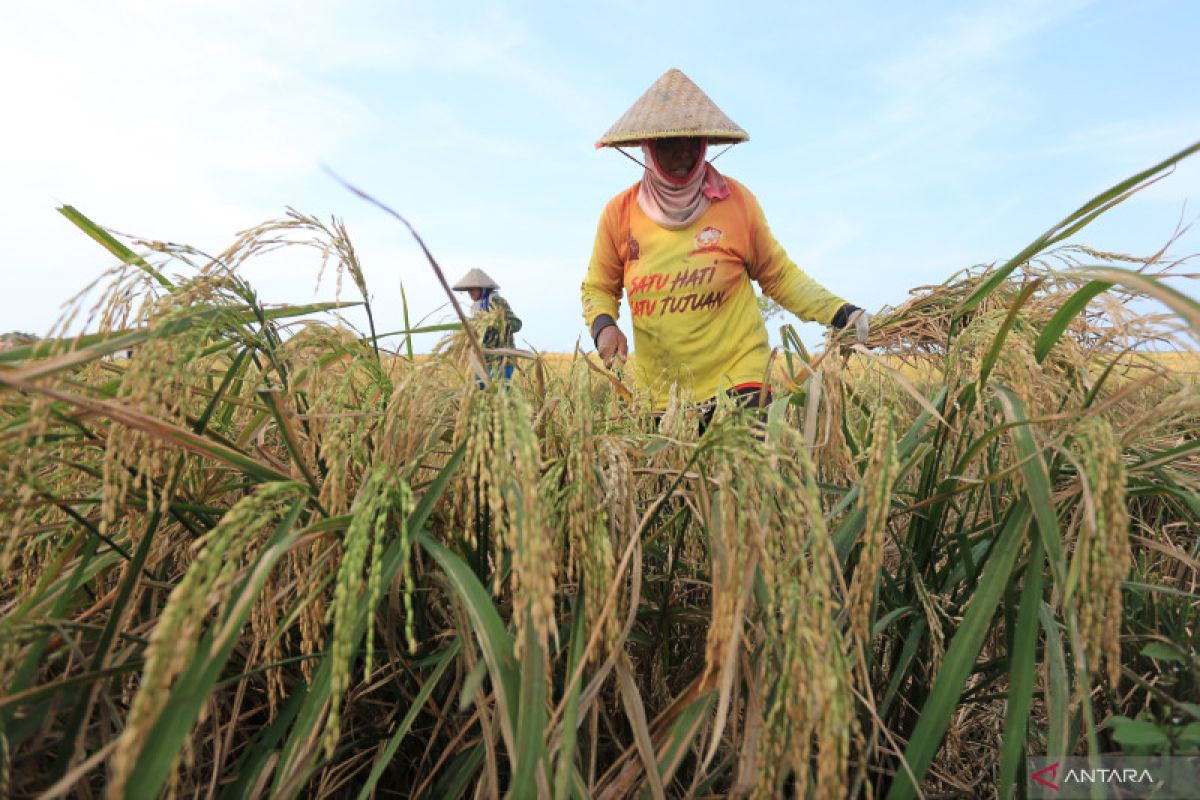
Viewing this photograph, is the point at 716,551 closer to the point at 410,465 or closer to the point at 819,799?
the point at 819,799

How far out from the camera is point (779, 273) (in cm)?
367

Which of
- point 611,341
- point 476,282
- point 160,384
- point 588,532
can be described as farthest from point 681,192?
point 476,282

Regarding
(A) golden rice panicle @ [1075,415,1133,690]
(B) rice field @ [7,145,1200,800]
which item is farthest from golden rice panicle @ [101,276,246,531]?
(A) golden rice panicle @ [1075,415,1133,690]

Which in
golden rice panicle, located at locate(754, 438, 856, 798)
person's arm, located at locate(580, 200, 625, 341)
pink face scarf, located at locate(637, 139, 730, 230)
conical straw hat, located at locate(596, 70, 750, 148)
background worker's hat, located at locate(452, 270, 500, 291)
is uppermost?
background worker's hat, located at locate(452, 270, 500, 291)

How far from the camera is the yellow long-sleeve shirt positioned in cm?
354

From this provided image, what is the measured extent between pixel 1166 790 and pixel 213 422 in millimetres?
1600

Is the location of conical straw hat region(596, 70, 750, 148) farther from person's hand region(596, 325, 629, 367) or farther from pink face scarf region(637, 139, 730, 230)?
person's hand region(596, 325, 629, 367)

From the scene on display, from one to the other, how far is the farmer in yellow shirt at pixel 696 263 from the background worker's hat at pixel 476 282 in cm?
819

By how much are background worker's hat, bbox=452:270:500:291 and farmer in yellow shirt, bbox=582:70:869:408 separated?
322 inches

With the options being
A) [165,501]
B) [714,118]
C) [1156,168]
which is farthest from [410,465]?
[714,118]

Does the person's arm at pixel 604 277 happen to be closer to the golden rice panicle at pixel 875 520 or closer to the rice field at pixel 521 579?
the rice field at pixel 521 579

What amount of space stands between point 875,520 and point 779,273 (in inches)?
118

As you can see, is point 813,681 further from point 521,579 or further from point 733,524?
point 521,579

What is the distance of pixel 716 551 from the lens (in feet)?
3.04
